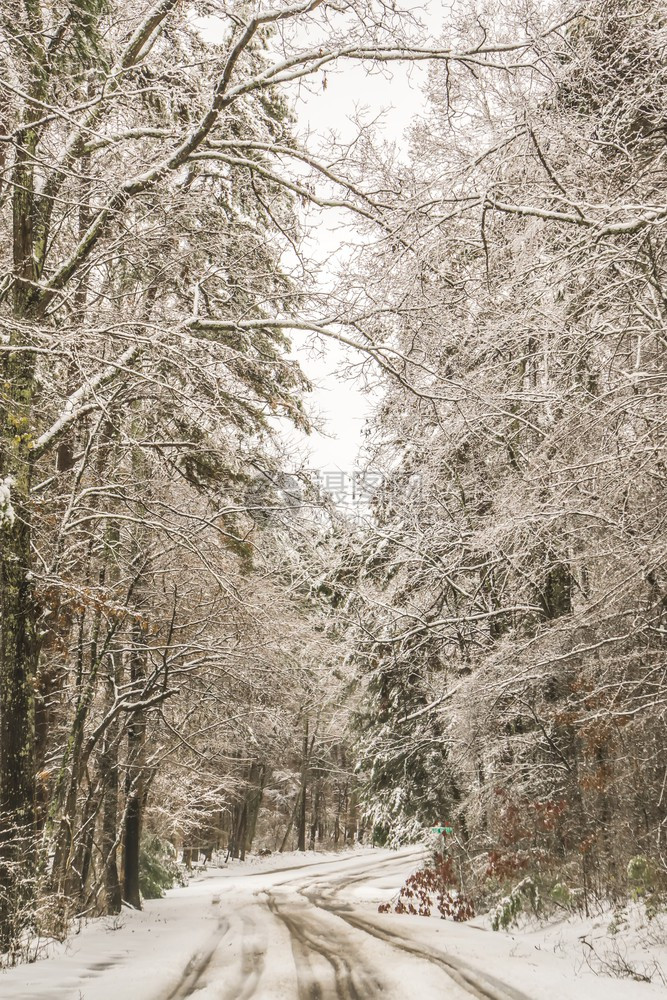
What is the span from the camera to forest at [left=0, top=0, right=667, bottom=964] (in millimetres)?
Result: 5535

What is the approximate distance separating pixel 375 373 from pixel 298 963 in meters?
5.96

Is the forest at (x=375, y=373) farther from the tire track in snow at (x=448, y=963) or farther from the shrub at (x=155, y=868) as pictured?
the shrub at (x=155, y=868)

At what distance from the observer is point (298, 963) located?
6.73 m

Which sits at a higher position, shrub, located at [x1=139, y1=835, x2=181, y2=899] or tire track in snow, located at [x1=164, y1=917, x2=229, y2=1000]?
tire track in snow, located at [x1=164, y1=917, x2=229, y2=1000]

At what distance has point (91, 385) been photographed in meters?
5.70

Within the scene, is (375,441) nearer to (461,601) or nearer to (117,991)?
(461,601)

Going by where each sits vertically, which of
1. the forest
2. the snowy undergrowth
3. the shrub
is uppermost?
the forest

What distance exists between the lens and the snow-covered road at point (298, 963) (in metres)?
5.33

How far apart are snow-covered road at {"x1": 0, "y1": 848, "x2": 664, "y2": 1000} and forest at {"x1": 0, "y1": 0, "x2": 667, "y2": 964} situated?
0.80 meters

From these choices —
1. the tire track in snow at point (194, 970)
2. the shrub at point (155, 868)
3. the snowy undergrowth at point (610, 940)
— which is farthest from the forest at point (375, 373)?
the shrub at point (155, 868)

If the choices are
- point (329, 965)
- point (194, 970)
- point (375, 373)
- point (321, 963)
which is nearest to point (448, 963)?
point (329, 965)

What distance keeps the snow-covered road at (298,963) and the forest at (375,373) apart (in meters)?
0.80

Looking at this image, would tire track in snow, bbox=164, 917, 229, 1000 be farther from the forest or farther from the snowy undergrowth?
the snowy undergrowth

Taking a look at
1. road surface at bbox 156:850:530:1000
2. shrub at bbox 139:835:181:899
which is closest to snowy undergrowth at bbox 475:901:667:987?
road surface at bbox 156:850:530:1000
